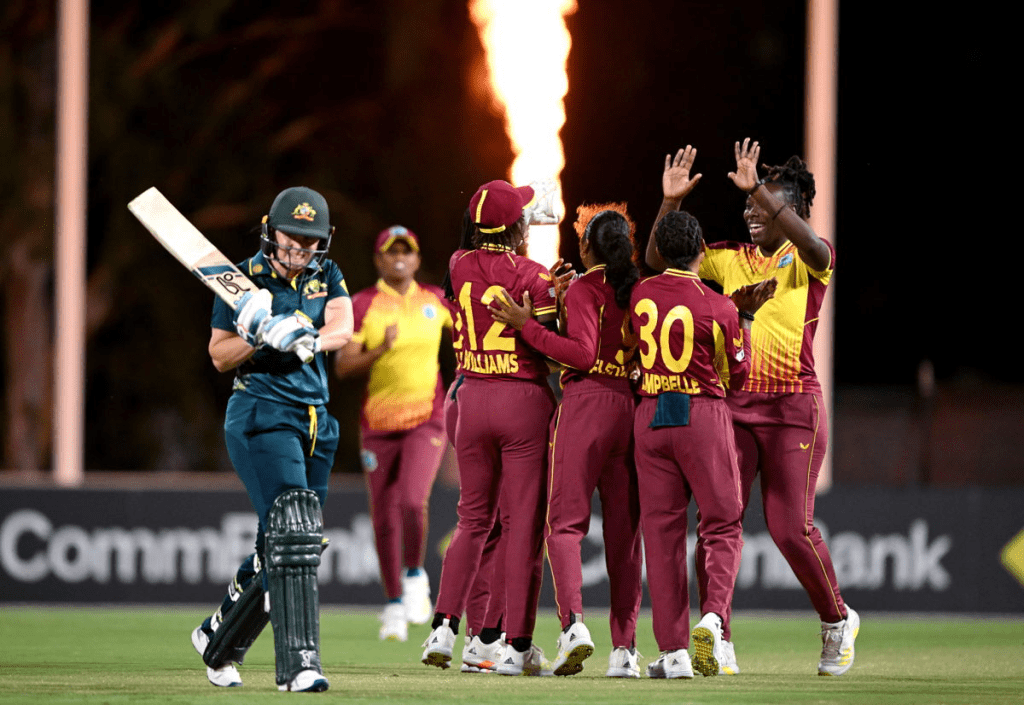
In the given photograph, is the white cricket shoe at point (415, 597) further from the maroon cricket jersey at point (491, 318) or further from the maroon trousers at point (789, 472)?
the maroon cricket jersey at point (491, 318)

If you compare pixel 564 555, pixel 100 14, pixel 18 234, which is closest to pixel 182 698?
pixel 564 555

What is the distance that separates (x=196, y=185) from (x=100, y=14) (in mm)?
2238

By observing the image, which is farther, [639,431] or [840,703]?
[639,431]

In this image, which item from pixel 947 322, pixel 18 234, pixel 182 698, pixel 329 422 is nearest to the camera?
pixel 182 698

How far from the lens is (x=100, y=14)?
1919 cm

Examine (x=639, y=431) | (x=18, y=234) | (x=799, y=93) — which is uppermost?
(x=799, y=93)

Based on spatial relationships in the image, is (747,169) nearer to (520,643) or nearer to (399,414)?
(520,643)

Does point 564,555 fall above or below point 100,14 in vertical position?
below

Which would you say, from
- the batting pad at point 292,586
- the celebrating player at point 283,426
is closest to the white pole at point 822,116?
the celebrating player at point 283,426

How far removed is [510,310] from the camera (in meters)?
7.25

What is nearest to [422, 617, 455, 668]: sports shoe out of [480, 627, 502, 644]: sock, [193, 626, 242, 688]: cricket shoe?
[480, 627, 502, 644]: sock

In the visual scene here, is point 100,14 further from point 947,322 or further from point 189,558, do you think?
point 947,322

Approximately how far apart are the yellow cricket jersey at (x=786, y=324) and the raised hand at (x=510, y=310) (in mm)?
1099

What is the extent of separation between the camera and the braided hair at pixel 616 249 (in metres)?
7.33
